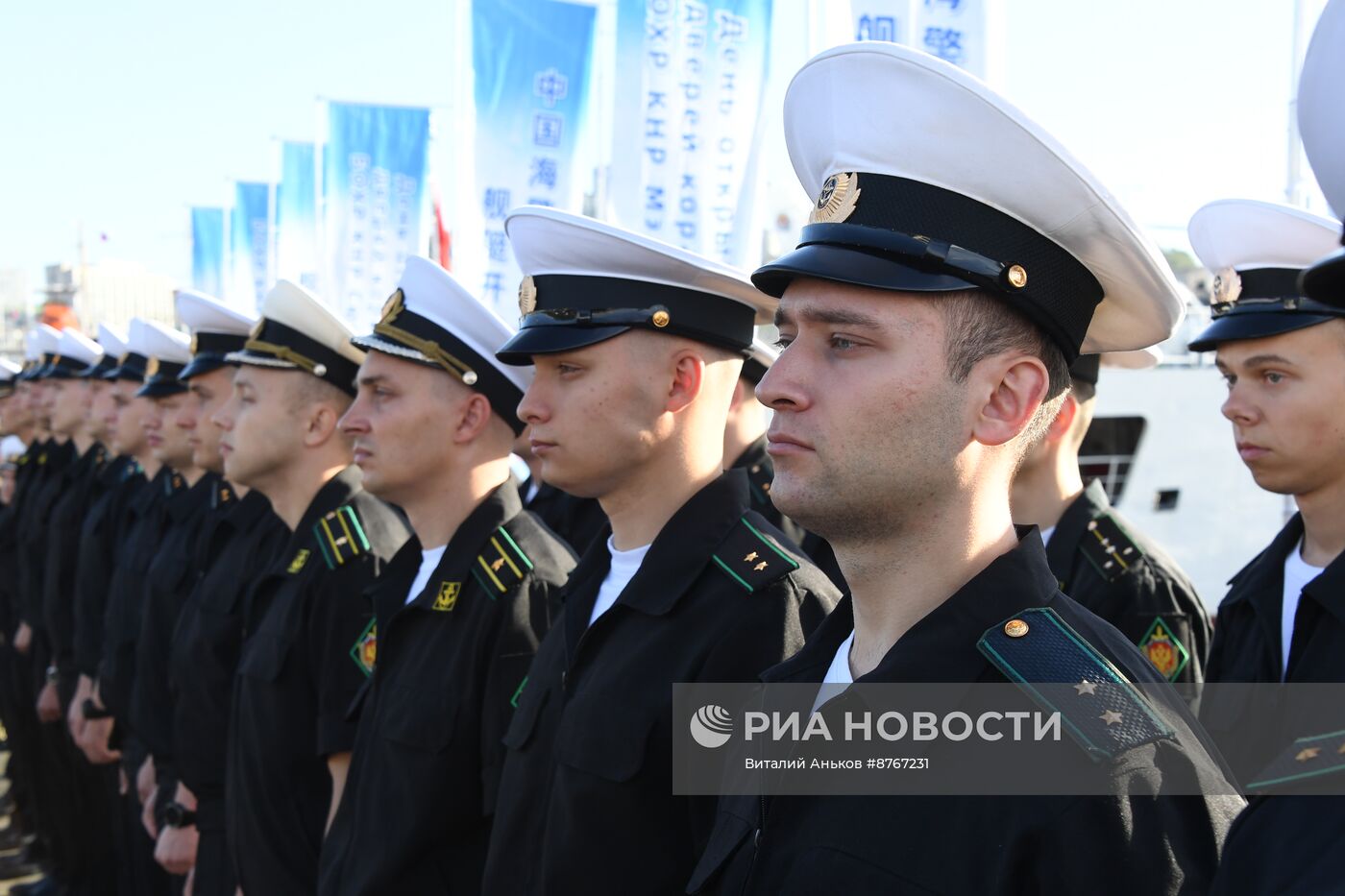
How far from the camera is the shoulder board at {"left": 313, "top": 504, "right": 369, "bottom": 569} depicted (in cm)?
382

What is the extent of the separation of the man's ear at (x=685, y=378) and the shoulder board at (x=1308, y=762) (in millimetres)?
1643

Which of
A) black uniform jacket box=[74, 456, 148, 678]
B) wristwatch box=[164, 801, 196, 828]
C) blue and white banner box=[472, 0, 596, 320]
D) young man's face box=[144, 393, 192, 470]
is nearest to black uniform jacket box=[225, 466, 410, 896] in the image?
wristwatch box=[164, 801, 196, 828]

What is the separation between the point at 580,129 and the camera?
1070 centimetres

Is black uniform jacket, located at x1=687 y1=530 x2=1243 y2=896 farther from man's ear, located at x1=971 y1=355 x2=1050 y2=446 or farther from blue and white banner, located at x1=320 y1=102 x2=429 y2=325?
blue and white banner, located at x1=320 y1=102 x2=429 y2=325

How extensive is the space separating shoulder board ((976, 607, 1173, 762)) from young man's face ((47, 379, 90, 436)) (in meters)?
8.64

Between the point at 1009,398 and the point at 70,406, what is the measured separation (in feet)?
28.8

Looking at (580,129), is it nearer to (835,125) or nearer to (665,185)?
(665,185)

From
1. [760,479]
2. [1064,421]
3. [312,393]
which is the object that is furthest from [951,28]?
[312,393]

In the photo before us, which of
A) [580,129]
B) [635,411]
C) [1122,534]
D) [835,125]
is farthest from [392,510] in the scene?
[580,129]

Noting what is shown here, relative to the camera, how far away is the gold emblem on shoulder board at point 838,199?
5.88 feet

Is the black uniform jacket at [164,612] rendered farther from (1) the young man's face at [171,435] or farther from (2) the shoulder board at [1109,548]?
(2) the shoulder board at [1109,548]

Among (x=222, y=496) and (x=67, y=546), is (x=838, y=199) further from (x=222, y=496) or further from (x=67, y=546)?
(x=67, y=546)

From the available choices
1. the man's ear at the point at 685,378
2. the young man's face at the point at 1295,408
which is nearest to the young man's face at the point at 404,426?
the man's ear at the point at 685,378

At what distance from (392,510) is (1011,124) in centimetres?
298
